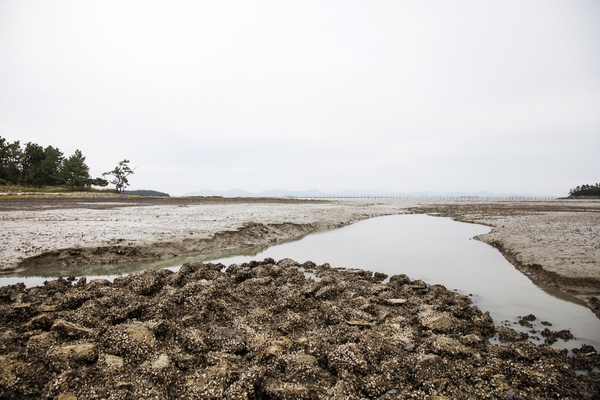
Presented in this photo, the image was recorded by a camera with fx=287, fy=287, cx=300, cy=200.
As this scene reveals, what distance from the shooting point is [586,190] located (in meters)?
116

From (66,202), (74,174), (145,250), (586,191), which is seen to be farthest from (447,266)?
(586,191)

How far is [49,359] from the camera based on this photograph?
4316 millimetres

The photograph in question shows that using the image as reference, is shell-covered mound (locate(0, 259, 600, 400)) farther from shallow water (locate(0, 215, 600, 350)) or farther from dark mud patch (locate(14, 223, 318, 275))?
dark mud patch (locate(14, 223, 318, 275))

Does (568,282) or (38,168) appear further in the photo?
(38,168)

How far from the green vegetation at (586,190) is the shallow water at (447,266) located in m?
139

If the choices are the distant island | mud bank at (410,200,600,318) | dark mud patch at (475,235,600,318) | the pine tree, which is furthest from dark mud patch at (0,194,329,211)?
the distant island

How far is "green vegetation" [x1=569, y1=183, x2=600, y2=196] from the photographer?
112088mm

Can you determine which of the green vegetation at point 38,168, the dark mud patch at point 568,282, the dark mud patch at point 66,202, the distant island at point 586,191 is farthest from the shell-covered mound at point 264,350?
the distant island at point 586,191

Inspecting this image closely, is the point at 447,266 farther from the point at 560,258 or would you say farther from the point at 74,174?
the point at 74,174

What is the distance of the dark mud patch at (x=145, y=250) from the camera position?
11.1 m

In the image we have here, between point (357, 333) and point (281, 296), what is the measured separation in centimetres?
245

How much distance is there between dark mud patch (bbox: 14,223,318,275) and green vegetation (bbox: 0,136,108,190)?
71.6 metres

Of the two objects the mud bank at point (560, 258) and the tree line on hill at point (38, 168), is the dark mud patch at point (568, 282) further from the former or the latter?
the tree line on hill at point (38, 168)

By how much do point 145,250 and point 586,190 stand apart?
159868 mm
